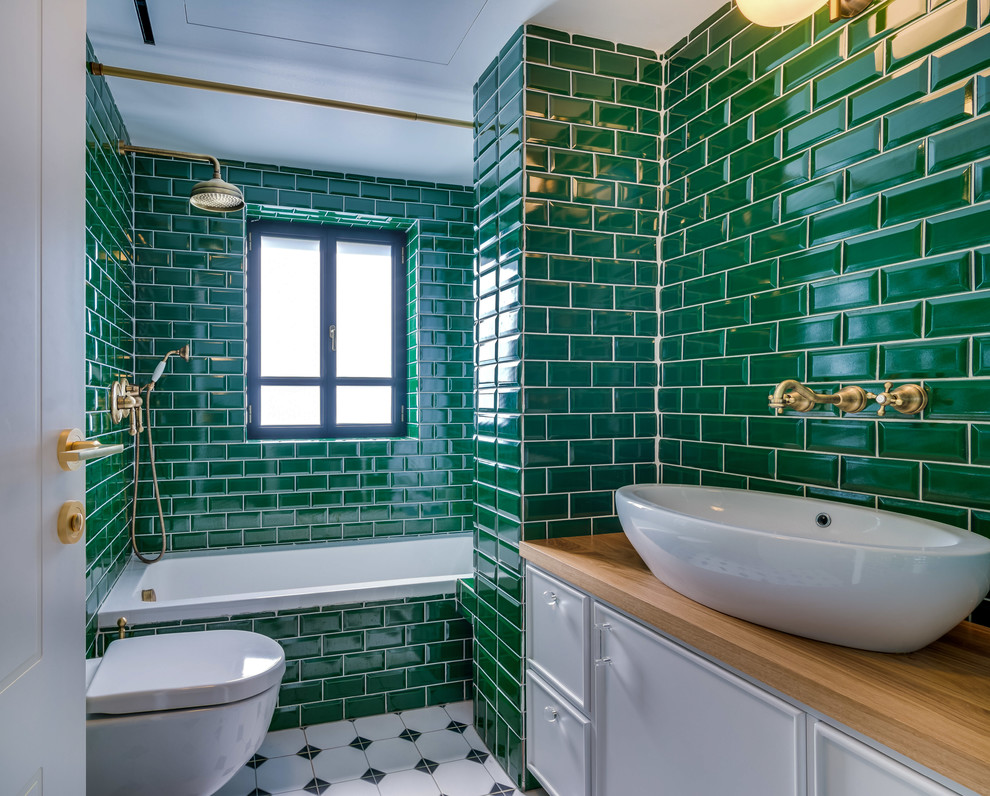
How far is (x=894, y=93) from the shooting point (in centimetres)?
147

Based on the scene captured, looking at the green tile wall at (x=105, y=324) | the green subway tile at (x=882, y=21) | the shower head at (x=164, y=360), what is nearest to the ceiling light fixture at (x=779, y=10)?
the green subway tile at (x=882, y=21)

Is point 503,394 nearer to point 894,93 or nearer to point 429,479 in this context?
point 894,93

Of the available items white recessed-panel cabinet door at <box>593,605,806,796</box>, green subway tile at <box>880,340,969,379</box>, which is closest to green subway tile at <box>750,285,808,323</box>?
green subway tile at <box>880,340,969,379</box>

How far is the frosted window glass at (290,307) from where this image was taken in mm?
3639

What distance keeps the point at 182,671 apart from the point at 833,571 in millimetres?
1804

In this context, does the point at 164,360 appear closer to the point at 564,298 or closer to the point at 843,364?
the point at 564,298

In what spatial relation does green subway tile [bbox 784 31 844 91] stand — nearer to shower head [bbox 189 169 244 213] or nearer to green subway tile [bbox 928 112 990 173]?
green subway tile [bbox 928 112 990 173]

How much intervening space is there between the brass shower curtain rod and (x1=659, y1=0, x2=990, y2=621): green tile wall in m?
0.99

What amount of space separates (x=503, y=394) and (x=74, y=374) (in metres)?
1.36

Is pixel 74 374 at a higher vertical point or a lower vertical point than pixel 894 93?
lower

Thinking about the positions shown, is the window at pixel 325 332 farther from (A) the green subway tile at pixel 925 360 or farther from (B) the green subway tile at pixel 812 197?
(A) the green subway tile at pixel 925 360

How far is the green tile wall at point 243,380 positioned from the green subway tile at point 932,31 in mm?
2532

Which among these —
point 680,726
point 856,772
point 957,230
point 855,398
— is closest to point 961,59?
point 957,230

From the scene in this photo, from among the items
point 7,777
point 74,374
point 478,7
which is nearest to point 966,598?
point 7,777
